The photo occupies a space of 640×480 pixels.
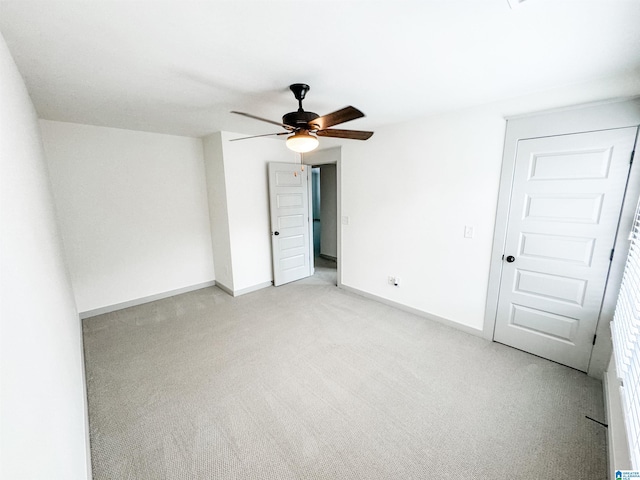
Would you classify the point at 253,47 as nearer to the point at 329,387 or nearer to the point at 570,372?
the point at 329,387

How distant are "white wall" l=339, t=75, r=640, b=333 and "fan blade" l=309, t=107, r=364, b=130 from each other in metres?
1.42

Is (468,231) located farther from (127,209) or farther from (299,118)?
(127,209)

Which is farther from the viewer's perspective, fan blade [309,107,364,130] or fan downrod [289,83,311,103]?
fan downrod [289,83,311,103]

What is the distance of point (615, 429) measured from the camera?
61.2 inches

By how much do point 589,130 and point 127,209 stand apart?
4.81m

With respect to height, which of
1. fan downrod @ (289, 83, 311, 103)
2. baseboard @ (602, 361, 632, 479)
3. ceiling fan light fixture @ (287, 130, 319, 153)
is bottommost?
baseboard @ (602, 361, 632, 479)

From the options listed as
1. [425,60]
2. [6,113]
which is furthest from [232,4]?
[425,60]

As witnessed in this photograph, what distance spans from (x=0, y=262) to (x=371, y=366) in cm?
237

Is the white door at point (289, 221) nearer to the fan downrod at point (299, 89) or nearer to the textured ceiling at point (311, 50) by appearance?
the textured ceiling at point (311, 50)

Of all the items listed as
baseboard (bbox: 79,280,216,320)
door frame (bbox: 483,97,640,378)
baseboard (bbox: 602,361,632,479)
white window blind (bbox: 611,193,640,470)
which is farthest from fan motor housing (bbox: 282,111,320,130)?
baseboard (bbox: 79,280,216,320)

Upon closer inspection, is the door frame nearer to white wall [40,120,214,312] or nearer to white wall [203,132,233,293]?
white wall [203,132,233,293]

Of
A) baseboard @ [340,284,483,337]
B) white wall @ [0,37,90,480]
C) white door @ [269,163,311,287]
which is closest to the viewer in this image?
white wall @ [0,37,90,480]

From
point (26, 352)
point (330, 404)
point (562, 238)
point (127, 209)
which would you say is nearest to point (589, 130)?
point (562, 238)

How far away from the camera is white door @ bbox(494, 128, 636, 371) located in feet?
6.72
